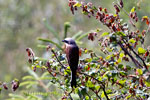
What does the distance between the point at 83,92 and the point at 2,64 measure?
10.9 metres

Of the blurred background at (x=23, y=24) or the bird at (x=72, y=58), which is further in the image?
the blurred background at (x=23, y=24)

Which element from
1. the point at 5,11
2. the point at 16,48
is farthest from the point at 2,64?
the point at 5,11

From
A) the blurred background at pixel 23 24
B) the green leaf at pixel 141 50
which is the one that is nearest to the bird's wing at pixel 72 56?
the green leaf at pixel 141 50

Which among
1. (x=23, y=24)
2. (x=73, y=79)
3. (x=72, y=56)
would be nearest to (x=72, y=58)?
(x=72, y=56)

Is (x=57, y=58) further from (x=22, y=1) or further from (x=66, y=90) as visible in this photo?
(x=22, y=1)

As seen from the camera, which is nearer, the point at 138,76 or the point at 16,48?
the point at 138,76

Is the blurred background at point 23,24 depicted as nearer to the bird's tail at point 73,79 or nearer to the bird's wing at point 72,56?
the bird's wing at point 72,56

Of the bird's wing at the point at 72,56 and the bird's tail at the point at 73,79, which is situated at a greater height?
the bird's wing at the point at 72,56

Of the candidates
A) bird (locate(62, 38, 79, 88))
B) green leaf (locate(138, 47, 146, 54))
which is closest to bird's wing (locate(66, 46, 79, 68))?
bird (locate(62, 38, 79, 88))

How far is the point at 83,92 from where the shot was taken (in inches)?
87.0

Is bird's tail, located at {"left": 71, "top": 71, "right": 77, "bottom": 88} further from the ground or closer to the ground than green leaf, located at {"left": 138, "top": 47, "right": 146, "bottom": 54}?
closer to the ground

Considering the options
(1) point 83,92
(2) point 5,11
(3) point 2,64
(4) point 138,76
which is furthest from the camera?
(2) point 5,11

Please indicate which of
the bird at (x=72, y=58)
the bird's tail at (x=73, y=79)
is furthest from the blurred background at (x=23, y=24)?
the bird's tail at (x=73, y=79)

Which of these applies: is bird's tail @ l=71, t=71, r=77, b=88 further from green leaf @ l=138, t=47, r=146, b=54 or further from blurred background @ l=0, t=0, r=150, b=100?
blurred background @ l=0, t=0, r=150, b=100
